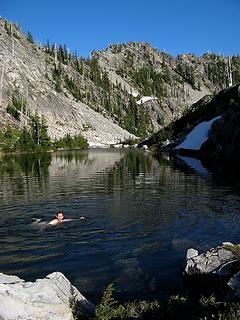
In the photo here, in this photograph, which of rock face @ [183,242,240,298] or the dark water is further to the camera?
the dark water

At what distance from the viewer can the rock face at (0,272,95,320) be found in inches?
375

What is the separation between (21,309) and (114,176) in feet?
135

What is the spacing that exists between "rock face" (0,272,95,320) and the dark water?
2630 mm

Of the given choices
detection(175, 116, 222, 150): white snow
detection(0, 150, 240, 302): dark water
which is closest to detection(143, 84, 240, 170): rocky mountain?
detection(175, 116, 222, 150): white snow

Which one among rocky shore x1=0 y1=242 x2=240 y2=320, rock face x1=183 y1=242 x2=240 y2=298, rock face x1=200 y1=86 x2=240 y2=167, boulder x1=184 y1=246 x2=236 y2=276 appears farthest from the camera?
rock face x1=200 y1=86 x2=240 y2=167

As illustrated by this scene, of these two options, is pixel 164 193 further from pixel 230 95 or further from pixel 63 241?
pixel 230 95

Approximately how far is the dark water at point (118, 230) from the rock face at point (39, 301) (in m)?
2.63

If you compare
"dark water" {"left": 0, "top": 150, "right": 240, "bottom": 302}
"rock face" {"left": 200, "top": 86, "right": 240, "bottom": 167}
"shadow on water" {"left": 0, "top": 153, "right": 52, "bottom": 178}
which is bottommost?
"dark water" {"left": 0, "top": 150, "right": 240, "bottom": 302}

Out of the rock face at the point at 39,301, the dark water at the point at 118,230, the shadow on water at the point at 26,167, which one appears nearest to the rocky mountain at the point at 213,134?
the dark water at the point at 118,230

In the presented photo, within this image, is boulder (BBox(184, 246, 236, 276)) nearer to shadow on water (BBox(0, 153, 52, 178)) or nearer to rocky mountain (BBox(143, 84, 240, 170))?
shadow on water (BBox(0, 153, 52, 178))

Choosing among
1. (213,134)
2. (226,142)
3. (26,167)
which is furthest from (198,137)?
(26,167)

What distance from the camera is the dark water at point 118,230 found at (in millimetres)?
15864

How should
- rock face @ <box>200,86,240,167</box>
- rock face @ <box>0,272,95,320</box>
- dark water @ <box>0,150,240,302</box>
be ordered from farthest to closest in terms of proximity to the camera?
1. rock face @ <box>200,86,240,167</box>
2. dark water @ <box>0,150,240,302</box>
3. rock face @ <box>0,272,95,320</box>

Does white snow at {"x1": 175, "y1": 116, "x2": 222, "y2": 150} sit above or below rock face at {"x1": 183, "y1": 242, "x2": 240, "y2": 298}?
above
